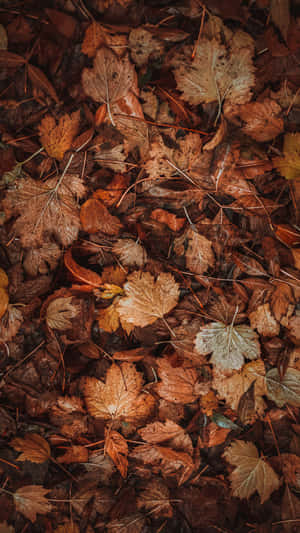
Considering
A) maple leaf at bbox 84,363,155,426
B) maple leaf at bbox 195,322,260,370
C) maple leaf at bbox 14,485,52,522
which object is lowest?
maple leaf at bbox 14,485,52,522

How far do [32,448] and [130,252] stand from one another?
523 millimetres

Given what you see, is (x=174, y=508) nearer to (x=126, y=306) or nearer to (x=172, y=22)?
(x=126, y=306)

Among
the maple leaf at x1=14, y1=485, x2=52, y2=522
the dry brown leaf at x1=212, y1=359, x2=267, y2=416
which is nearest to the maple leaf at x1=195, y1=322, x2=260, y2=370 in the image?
the dry brown leaf at x1=212, y1=359, x2=267, y2=416

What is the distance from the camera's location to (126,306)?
0.72 metres

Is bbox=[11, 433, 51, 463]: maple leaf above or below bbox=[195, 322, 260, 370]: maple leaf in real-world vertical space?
below

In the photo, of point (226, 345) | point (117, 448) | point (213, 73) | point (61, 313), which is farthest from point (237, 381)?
point (213, 73)

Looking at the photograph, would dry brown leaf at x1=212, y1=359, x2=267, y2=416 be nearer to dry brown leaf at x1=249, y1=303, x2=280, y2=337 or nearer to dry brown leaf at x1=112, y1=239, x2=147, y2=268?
dry brown leaf at x1=249, y1=303, x2=280, y2=337

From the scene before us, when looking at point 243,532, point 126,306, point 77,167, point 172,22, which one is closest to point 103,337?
point 126,306

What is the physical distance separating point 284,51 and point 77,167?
0.54m

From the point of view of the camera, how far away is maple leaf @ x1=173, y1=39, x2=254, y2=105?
0.68 m

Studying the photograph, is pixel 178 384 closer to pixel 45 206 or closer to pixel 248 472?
pixel 248 472

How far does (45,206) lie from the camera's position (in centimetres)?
71

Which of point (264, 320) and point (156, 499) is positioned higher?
point (264, 320)

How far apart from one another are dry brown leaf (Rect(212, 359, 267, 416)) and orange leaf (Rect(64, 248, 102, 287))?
0.36 meters
